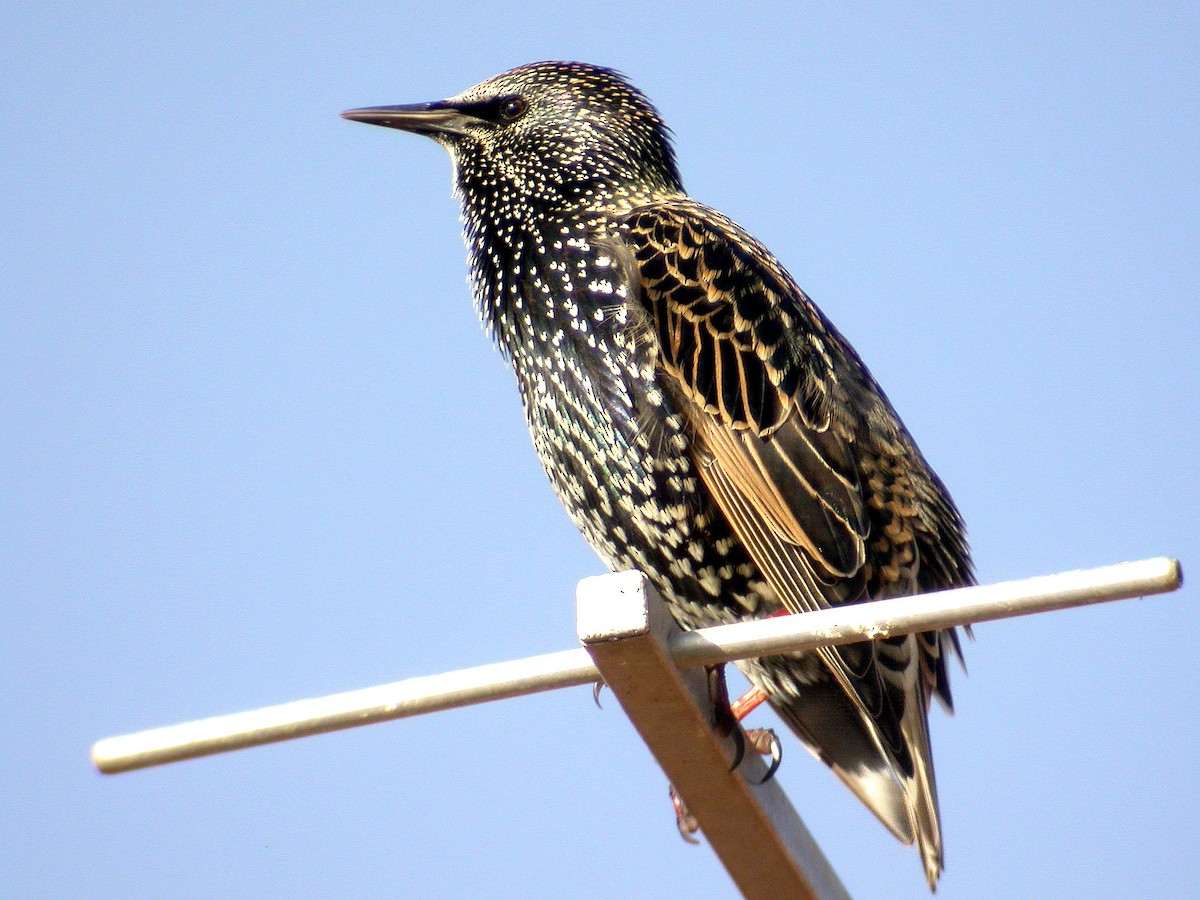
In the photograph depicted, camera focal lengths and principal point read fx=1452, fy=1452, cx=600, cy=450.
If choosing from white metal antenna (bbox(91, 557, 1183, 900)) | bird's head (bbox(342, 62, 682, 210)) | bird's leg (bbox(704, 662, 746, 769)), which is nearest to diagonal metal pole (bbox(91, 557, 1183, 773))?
white metal antenna (bbox(91, 557, 1183, 900))

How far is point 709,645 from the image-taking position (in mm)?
2562

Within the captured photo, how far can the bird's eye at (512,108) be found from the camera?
5.24m

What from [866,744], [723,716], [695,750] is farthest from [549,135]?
[695,750]

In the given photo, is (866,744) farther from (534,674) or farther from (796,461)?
(534,674)

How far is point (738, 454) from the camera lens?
4.11m

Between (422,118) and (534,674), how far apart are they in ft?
10.7

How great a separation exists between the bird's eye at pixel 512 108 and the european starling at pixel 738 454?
621 millimetres

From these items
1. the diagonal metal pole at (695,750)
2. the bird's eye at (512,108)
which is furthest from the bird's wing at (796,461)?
the bird's eye at (512,108)

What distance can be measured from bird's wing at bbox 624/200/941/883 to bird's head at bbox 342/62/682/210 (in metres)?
0.50

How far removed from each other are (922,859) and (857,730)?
527 mm

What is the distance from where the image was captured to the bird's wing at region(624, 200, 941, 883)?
3982 millimetres

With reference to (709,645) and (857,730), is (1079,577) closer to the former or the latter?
(709,645)

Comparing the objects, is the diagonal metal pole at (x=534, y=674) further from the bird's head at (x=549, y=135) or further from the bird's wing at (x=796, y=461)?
the bird's head at (x=549, y=135)

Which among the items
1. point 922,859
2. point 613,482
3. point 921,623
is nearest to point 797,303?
point 613,482
